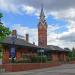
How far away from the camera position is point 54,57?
89.4m

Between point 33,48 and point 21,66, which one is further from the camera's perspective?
point 33,48

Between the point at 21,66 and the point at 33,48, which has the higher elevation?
the point at 33,48

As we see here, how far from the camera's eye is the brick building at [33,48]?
199 feet

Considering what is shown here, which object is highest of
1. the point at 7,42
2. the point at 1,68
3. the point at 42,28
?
the point at 42,28

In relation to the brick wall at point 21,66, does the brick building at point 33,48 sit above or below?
above

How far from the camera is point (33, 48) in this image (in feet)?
230

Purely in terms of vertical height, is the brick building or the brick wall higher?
the brick building

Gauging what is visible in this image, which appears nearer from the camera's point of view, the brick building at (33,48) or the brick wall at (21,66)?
the brick wall at (21,66)

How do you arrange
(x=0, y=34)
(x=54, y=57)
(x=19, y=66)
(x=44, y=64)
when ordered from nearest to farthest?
(x=0, y=34)
(x=19, y=66)
(x=44, y=64)
(x=54, y=57)

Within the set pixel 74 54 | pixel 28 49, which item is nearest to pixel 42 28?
pixel 74 54

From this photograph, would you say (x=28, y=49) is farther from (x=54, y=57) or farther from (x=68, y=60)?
(x=68, y=60)

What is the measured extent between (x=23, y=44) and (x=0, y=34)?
4476 cm

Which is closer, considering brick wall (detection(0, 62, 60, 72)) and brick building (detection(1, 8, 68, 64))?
brick wall (detection(0, 62, 60, 72))

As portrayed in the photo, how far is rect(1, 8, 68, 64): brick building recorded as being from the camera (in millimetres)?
60531
